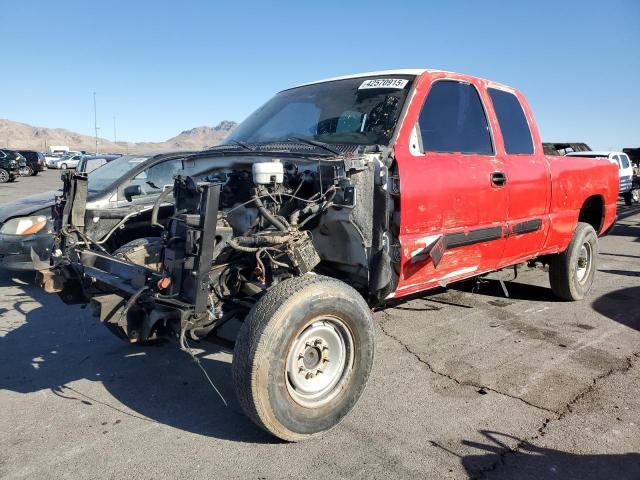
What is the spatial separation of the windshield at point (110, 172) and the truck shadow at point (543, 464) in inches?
202

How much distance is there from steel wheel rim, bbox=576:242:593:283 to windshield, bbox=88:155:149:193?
551 centimetres

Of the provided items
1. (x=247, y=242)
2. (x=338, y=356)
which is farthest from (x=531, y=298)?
(x=247, y=242)

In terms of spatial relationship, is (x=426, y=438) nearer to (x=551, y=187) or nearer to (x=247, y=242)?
(x=247, y=242)

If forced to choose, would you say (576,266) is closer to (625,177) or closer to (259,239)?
(259,239)

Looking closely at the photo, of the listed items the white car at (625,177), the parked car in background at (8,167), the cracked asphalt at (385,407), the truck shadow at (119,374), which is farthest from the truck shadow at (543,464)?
the parked car in background at (8,167)

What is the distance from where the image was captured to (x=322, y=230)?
145 inches

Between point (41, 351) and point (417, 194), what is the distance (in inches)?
134

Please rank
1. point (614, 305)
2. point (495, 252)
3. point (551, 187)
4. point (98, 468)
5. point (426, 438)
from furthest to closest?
point (614, 305) < point (551, 187) < point (495, 252) < point (426, 438) < point (98, 468)

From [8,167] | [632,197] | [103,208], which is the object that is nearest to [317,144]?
[103,208]

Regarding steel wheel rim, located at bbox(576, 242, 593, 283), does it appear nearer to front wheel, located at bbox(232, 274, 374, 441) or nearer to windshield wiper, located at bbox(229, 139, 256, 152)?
front wheel, located at bbox(232, 274, 374, 441)

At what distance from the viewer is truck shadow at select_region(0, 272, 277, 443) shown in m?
3.25

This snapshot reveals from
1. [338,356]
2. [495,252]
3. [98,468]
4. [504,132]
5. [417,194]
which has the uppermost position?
[504,132]

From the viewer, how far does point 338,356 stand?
3131 mm

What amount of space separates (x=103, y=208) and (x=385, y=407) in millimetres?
4088
